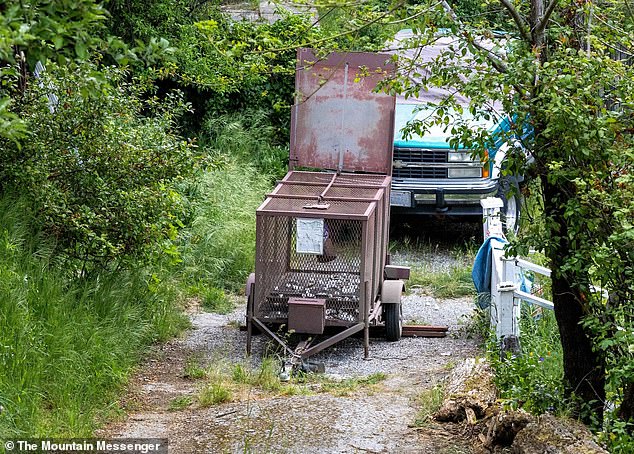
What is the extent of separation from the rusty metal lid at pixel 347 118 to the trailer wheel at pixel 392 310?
4.16 feet

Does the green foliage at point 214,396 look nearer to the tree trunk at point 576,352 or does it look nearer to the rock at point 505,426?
the rock at point 505,426

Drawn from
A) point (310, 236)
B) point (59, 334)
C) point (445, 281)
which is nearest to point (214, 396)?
point (59, 334)

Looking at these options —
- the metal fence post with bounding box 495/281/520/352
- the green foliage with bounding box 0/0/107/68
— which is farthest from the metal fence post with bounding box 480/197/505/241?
the green foliage with bounding box 0/0/107/68

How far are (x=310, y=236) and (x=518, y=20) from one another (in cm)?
331

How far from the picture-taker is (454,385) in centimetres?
696

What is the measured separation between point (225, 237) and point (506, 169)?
6724 millimetres

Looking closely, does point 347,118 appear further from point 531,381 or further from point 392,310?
point 531,381

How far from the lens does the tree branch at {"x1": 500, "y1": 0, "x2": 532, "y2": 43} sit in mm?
5215

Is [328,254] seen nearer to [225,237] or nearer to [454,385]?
[454,385]

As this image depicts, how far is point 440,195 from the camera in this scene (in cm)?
1270

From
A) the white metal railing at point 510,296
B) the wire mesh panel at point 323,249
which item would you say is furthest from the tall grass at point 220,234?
the white metal railing at point 510,296

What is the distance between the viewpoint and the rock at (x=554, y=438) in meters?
5.00

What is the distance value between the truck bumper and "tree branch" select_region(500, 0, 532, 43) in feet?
23.6

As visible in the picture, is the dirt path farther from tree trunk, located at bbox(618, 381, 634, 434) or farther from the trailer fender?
tree trunk, located at bbox(618, 381, 634, 434)
